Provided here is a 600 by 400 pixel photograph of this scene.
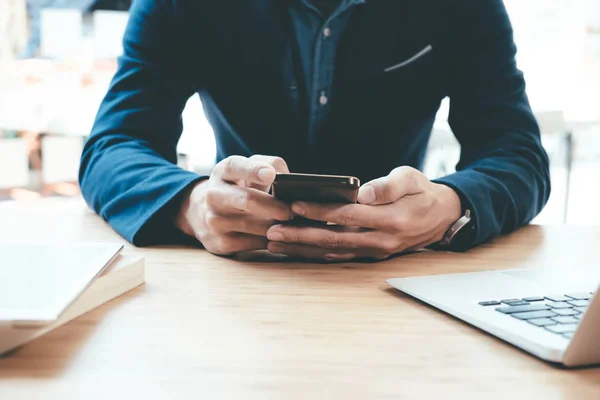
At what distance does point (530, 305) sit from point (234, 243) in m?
0.36

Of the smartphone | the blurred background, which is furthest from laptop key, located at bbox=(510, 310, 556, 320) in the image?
the blurred background

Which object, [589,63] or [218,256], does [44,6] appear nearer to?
[218,256]

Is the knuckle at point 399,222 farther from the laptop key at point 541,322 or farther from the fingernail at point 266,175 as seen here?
the laptop key at point 541,322

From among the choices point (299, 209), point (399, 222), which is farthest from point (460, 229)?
point (299, 209)

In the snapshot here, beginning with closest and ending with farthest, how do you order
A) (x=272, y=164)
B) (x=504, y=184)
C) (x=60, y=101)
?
(x=272, y=164), (x=504, y=184), (x=60, y=101)

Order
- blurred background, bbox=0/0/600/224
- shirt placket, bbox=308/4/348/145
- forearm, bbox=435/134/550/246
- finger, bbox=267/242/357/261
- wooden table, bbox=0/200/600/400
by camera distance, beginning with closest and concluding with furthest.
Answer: wooden table, bbox=0/200/600/400 < finger, bbox=267/242/357/261 < forearm, bbox=435/134/550/246 < shirt placket, bbox=308/4/348/145 < blurred background, bbox=0/0/600/224

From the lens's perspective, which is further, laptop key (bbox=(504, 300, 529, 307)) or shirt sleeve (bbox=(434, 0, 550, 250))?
shirt sleeve (bbox=(434, 0, 550, 250))

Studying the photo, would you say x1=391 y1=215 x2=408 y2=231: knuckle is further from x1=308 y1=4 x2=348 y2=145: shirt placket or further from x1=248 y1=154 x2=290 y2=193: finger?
x1=308 y1=4 x2=348 y2=145: shirt placket

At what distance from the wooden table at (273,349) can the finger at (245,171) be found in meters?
0.11

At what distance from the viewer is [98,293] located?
51cm

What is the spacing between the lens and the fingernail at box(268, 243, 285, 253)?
718mm

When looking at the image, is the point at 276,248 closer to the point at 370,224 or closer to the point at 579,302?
the point at 370,224

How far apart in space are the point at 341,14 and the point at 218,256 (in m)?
0.60

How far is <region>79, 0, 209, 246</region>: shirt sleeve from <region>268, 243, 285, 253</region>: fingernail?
0.50 feet
